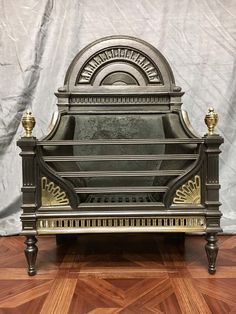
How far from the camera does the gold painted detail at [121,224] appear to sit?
4.58 feet

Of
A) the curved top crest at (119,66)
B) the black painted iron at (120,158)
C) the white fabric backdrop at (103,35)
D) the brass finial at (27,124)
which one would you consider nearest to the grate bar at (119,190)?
the black painted iron at (120,158)

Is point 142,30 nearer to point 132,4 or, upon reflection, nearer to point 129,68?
point 132,4

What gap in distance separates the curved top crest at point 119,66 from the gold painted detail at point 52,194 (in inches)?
22.2

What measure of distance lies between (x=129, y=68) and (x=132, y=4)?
0.48 metres

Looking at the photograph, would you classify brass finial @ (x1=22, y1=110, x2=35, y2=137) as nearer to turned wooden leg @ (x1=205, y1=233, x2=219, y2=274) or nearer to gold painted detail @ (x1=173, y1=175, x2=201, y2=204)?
gold painted detail @ (x1=173, y1=175, x2=201, y2=204)

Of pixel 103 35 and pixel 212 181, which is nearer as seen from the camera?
pixel 212 181

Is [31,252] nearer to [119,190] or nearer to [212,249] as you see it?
[119,190]

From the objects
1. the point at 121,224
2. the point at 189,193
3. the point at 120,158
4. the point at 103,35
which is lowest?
the point at 121,224

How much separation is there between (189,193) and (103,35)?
42.3 inches

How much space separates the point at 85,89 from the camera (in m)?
1.78

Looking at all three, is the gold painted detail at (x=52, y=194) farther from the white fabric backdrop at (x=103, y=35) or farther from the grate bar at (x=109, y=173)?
the white fabric backdrop at (x=103, y=35)

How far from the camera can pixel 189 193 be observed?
141 centimetres

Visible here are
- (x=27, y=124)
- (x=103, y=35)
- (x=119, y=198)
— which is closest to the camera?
(x=27, y=124)

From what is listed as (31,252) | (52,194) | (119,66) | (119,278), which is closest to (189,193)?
(119,278)
